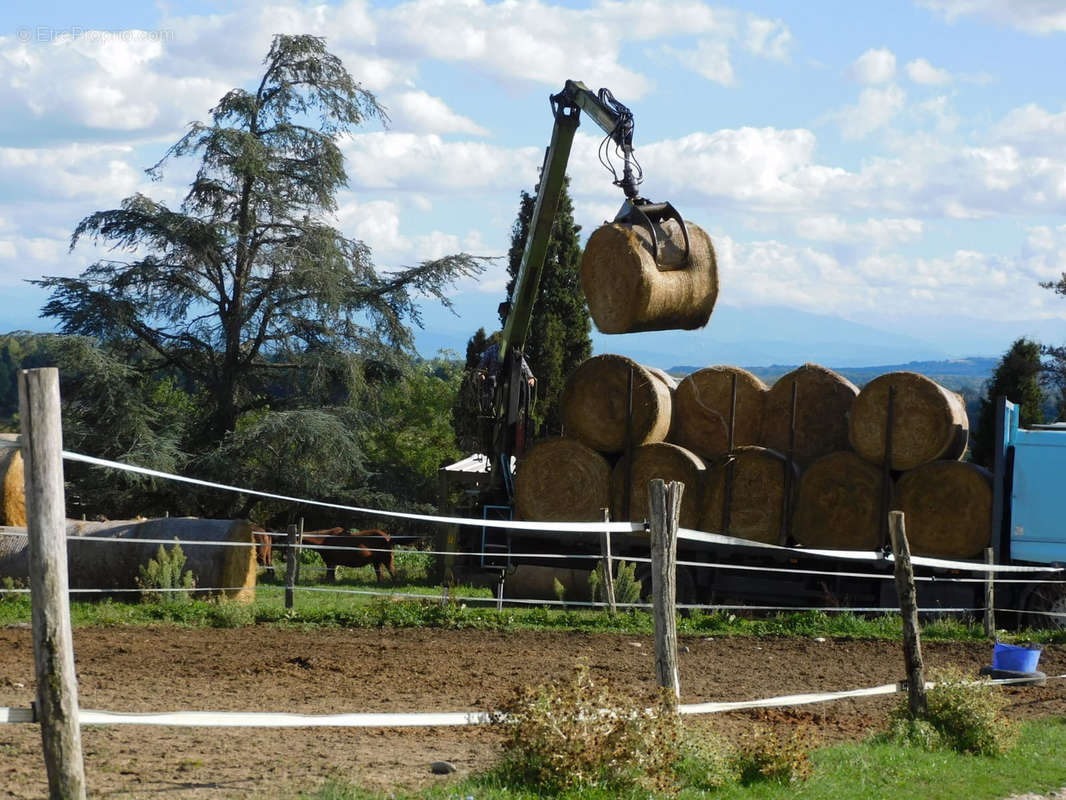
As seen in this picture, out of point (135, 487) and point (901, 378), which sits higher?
point (901, 378)

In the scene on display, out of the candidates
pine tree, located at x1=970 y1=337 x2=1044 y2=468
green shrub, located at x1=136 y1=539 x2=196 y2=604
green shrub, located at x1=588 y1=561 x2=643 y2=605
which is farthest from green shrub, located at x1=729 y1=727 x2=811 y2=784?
pine tree, located at x1=970 y1=337 x2=1044 y2=468

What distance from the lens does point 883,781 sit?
6.54 m

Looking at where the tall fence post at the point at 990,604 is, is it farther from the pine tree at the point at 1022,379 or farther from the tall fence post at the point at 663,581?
the pine tree at the point at 1022,379

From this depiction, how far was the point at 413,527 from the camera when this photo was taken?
2561 centimetres

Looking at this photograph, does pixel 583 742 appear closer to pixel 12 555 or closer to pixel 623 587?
pixel 623 587

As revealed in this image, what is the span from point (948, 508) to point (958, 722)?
708cm

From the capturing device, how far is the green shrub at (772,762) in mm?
6270

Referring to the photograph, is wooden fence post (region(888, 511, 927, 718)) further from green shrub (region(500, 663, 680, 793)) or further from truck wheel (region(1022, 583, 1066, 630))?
truck wheel (region(1022, 583, 1066, 630))

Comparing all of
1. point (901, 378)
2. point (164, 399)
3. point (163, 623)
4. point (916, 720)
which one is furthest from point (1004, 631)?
point (164, 399)

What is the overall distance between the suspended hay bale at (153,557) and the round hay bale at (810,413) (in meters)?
6.83

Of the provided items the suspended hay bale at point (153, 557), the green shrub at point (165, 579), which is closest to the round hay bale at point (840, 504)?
the suspended hay bale at point (153, 557)

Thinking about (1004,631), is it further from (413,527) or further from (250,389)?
(250,389)

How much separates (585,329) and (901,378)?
12206mm

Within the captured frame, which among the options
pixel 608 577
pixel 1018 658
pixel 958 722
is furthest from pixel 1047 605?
pixel 958 722
